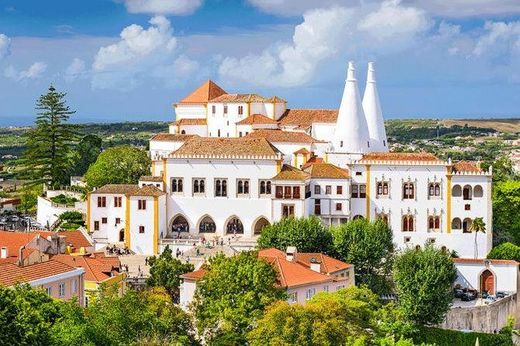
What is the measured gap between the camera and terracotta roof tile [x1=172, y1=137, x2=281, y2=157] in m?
64.4

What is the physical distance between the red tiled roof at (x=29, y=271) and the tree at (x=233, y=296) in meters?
5.53

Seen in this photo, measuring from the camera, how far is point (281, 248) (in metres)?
58.0

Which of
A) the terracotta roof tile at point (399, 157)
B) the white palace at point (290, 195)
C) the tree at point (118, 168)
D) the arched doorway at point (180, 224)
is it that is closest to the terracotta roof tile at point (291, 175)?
the white palace at point (290, 195)

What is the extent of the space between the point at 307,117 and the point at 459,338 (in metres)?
28.2

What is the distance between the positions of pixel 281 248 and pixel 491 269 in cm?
1177

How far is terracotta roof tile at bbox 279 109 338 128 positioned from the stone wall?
22274 millimetres

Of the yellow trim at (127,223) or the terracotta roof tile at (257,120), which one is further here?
the terracotta roof tile at (257,120)

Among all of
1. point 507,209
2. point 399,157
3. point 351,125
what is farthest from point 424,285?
point 507,209

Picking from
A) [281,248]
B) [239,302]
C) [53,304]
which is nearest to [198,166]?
[281,248]

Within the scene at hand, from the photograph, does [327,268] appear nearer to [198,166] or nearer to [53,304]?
[198,166]

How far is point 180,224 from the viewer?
65.9 m

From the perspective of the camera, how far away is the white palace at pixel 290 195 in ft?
208

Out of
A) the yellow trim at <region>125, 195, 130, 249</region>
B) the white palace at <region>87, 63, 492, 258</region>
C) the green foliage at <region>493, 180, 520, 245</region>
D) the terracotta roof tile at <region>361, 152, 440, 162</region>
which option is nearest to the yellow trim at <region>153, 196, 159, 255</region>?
the white palace at <region>87, 63, 492, 258</region>

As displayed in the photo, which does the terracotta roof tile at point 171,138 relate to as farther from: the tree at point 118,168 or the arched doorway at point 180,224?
the arched doorway at point 180,224
